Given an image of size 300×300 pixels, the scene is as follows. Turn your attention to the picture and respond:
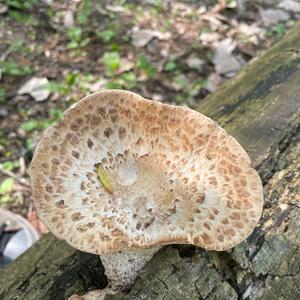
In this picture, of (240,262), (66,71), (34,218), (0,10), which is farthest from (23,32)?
(240,262)

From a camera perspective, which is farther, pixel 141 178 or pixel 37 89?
pixel 37 89

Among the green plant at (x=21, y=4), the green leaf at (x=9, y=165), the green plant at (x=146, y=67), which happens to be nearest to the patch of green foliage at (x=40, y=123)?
the green leaf at (x=9, y=165)

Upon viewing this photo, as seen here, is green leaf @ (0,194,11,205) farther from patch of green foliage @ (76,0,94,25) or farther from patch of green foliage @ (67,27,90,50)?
patch of green foliage @ (76,0,94,25)

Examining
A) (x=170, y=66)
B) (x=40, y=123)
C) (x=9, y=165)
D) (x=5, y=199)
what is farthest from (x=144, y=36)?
(x=5, y=199)

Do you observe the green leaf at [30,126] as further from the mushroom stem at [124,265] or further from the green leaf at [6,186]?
the mushroom stem at [124,265]

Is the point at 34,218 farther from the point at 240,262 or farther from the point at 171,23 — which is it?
the point at 171,23

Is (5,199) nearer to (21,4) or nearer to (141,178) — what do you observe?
(141,178)

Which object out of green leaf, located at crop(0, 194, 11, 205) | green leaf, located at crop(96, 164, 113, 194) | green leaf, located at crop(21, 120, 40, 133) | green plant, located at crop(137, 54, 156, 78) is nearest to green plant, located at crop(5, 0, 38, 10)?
green plant, located at crop(137, 54, 156, 78)
